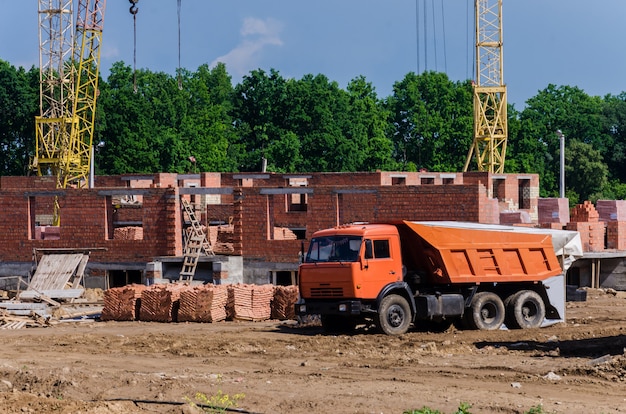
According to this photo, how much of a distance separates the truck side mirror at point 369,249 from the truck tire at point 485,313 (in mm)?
2838

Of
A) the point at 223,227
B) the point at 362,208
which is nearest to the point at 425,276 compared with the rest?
the point at 362,208

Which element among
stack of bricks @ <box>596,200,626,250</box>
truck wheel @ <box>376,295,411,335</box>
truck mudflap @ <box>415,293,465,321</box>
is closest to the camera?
truck wheel @ <box>376,295,411,335</box>

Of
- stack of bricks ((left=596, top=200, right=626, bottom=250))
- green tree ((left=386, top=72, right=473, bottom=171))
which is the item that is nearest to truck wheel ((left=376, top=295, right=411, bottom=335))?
stack of bricks ((left=596, top=200, right=626, bottom=250))

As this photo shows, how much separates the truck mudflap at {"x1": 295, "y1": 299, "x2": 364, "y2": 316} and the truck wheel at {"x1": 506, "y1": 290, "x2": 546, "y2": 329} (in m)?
4.03

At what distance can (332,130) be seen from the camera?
294 feet

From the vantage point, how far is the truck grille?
24734mm

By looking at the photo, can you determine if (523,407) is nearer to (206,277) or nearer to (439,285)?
(439,285)

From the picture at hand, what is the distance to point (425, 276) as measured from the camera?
25688 millimetres

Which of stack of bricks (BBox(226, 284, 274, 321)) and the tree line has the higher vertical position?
the tree line

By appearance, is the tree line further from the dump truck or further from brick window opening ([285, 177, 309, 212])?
the dump truck

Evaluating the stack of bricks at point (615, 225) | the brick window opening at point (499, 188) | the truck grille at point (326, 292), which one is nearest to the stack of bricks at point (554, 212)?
the stack of bricks at point (615, 225)

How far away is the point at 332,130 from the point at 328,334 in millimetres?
64333

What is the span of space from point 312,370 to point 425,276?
672 centimetres

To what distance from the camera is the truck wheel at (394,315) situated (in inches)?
977
